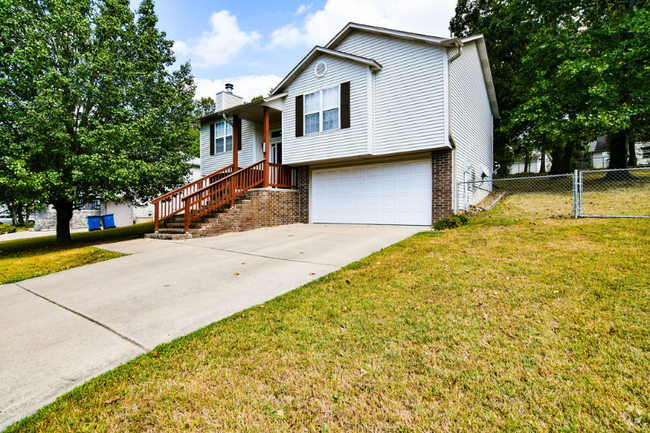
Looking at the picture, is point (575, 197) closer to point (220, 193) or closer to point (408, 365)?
point (408, 365)

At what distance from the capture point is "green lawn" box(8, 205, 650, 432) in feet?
5.91

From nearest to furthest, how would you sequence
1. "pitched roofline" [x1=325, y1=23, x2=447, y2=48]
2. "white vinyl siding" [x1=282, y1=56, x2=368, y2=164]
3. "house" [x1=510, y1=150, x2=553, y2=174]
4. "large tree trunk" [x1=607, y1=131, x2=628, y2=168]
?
"pitched roofline" [x1=325, y1=23, x2=447, y2=48], "white vinyl siding" [x1=282, y1=56, x2=368, y2=164], "large tree trunk" [x1=607, y1=131, x2=628, y2=168], "house" [x1=510, y1=150, x2=553, y2=174]

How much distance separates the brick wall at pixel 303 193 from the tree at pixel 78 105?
4.88 meters

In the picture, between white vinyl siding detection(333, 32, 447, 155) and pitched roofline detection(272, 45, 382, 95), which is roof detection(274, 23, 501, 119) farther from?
white vinyl siding detection(333, 32, 447, 155)

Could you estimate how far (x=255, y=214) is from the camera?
35.3ft

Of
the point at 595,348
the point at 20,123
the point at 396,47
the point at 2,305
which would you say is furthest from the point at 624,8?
the point at 20,123

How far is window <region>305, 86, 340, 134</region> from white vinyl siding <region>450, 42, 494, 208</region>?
3.93m

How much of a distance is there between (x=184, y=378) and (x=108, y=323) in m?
1.71

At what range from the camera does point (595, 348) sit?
7.69 ft

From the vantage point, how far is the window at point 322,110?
10.7 metres

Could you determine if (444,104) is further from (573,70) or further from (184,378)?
(184,378)

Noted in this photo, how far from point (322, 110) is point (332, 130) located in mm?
999

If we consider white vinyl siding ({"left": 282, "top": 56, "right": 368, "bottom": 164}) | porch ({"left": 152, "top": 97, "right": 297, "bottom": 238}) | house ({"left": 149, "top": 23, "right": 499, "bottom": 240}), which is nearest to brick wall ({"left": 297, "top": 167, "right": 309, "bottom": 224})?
house ({"left": 149, "top": 23, "right": 499, "bottom": 240})

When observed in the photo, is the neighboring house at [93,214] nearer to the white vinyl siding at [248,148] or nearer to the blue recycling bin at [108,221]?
the blue recycling bin at [108,221]
